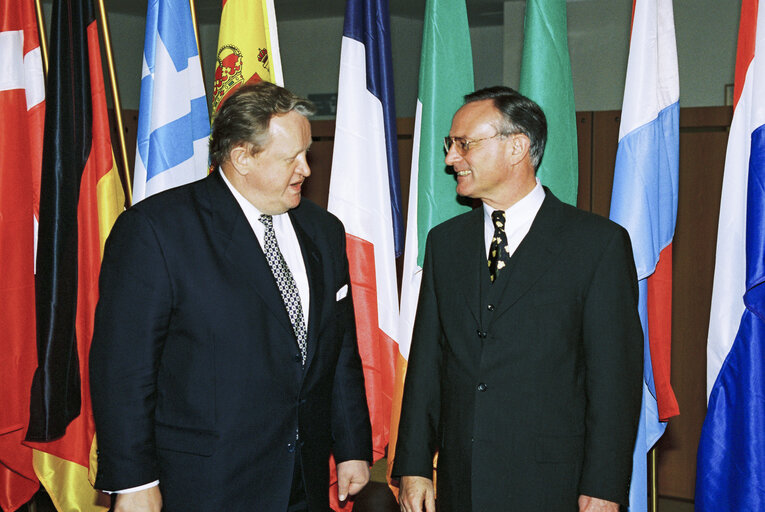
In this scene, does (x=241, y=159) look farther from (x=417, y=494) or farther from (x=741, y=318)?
(x=741, y=318)

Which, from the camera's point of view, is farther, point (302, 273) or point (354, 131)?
point (354, 131)

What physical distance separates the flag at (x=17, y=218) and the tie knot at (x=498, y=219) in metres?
1.86

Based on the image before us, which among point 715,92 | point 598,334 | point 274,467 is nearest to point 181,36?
point 274,467

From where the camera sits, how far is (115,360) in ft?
6.13

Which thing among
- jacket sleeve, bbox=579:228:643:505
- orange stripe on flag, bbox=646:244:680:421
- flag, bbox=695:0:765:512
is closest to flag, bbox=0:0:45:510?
jacket sleeve, bbox=579:228:643:505

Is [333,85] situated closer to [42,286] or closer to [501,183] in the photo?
[42,286]

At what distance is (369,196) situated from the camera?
A: 2.83m

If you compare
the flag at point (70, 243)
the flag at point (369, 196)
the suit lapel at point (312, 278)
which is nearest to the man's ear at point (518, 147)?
the suit lapel at point (312, 278)

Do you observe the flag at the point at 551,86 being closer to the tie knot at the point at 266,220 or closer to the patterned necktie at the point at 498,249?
the patterned necktie at the point at 498,249

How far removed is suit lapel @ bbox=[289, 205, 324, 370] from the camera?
209 centimetres

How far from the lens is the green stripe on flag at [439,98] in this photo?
2725mm

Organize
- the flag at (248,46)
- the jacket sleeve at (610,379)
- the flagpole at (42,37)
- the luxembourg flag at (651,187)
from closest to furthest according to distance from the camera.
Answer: the jacket sleeve at (610,379)
the luxembourg flag at (651,187)
the flag at (248,46)
the flagpole at (42,37)

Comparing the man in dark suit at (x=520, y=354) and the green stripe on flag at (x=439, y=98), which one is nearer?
the man in dark suit at (x=520, y=354)

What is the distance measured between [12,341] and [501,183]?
77.6 inches
